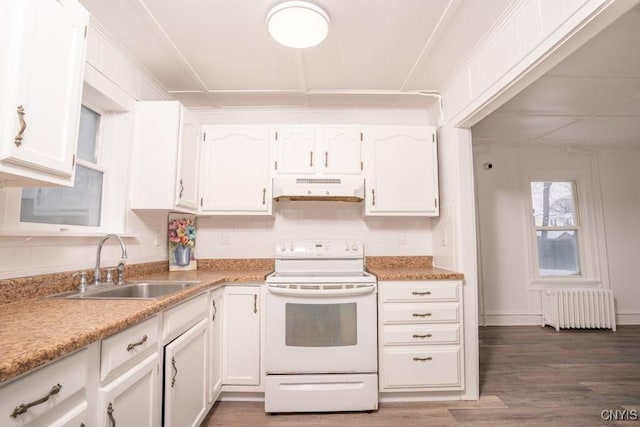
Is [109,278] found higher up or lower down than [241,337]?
higher up

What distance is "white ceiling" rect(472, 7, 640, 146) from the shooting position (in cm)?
198

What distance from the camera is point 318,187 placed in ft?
7.95


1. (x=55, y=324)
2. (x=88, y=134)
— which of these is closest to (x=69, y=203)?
(x=88, y=134)

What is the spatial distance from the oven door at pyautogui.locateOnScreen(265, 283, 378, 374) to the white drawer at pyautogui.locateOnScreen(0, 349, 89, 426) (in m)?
1.21

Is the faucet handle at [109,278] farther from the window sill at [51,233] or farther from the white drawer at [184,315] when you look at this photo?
the white drawer at [184,315]

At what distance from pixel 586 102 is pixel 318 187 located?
8.40 ft

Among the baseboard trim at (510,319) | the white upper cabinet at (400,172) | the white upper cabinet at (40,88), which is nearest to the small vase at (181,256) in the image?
the white upper cabinet at (40,88)

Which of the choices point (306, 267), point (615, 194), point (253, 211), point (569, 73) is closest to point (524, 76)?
point (569, 73)

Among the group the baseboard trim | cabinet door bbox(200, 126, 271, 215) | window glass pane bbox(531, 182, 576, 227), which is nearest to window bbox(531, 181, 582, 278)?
window glass pane bbox(531, 182, 576, 227)

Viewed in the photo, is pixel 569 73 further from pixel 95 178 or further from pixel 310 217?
pixel 95 178

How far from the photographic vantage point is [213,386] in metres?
1.94

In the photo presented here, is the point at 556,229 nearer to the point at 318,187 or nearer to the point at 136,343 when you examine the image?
the point at 318,187

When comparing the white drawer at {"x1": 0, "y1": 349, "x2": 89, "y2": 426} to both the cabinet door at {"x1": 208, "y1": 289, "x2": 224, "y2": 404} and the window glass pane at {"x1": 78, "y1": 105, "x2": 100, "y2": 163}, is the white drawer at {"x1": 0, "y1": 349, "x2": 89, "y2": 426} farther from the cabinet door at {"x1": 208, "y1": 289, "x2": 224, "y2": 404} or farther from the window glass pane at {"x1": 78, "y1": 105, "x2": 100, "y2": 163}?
the window glass pane at {"x1": 78, "y1": 105, "x2": 100, "y2": 163}

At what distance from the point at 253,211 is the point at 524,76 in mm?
1993
